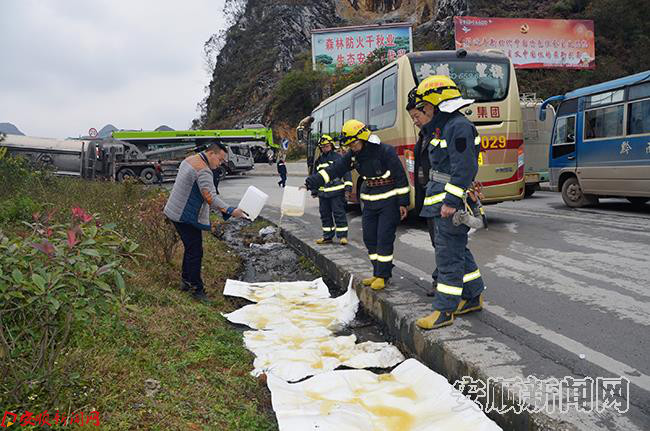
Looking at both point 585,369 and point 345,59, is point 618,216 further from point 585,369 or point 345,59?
point 345,59

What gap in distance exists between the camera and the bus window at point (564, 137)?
1072 cm

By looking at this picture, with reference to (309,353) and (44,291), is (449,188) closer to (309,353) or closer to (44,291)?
(309,353)

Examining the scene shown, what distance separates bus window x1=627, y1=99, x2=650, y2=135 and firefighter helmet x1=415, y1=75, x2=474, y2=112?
7210 millimetres

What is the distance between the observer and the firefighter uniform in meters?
7.36

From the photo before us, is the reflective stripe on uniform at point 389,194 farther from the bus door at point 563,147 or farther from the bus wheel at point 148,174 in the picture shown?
the bus wheel at point 148,174

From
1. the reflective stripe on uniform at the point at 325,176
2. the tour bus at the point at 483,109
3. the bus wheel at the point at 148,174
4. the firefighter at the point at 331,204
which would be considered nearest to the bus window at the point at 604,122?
the tour bus at the point at 483,109

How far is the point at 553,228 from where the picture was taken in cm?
795

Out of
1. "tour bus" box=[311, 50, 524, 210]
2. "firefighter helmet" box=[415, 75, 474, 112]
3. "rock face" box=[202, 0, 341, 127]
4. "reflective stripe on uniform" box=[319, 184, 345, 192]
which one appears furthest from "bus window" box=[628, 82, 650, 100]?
"rock face" box=[202, 0, 341, 127]

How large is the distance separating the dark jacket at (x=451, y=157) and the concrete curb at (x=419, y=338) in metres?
0.87

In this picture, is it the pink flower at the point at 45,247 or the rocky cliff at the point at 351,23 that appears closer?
the pink flower at the point at 45,247

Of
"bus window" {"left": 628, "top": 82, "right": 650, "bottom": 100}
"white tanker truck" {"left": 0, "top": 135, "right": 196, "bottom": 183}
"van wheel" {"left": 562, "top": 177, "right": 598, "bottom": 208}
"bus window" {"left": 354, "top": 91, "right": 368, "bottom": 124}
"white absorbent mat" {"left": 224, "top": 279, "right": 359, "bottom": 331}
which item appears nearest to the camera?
"white absorbent mat" {"left": 224, "top": 279, "right": 359, "bottom": 331}

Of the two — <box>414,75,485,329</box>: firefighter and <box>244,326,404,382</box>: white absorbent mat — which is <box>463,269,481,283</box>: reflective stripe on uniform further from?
<box>244,326,404,382</box>: white absorbent mat

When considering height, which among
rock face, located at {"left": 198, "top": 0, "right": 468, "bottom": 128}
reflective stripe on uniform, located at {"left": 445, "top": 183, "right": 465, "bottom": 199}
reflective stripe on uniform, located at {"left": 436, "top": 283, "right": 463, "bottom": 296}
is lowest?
reflective stripe on uniform, located at {"left": 436, "top": 283, "right": 463, "bottom": 296}

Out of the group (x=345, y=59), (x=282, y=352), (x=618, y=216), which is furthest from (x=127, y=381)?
(x=345, y=59)
